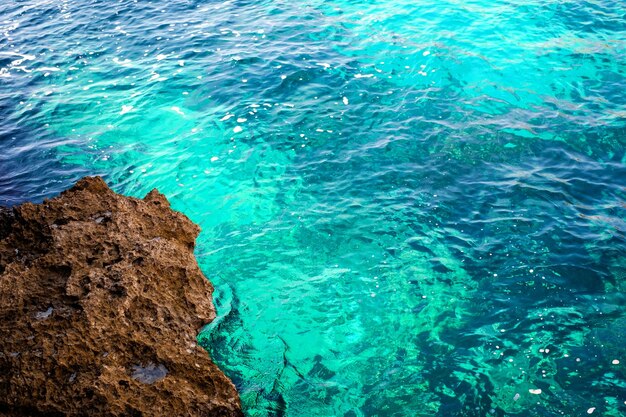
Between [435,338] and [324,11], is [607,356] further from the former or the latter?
[324,11]

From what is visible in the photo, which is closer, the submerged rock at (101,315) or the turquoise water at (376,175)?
the submerged rock at (101,315)

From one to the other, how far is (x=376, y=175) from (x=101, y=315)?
6511 millimetres

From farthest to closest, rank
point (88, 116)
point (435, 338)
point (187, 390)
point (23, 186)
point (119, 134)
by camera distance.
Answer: point (88, 116)
point (119, 134)
point (23, 186)
point (435, 338)
point (187, 390)

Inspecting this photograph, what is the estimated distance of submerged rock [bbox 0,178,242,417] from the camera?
16.1 feet

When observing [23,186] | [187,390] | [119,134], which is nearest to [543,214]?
[187,390]

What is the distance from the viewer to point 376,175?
408 inches

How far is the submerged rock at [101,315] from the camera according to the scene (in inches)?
193

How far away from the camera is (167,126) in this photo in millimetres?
12820

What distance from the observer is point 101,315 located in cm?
552

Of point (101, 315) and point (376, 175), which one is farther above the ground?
point (101, 315)

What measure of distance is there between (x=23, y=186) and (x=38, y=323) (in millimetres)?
7119

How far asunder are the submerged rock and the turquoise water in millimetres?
1255

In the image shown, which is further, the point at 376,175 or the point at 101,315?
the point at 376,175

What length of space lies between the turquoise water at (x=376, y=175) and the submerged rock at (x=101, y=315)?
126 centimetres
